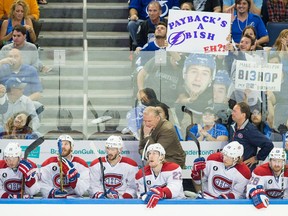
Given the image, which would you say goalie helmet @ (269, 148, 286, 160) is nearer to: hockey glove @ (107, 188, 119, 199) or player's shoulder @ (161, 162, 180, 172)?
player's shoulder @ (161, 162, 180, 172)

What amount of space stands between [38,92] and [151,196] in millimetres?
2090

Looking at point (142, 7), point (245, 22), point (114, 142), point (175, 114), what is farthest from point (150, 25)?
point (114, 142)

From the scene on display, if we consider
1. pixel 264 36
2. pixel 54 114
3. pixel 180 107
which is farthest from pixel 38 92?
pixel 264 36

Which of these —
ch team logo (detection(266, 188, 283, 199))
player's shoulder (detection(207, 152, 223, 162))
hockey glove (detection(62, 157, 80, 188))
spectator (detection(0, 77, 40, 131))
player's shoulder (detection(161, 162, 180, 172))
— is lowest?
ch team logo (detection(266, 188, 283, 199))

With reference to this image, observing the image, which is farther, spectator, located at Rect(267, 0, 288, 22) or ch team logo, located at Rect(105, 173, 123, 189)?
spectator, located at Rect(267, 0, 288, 22)

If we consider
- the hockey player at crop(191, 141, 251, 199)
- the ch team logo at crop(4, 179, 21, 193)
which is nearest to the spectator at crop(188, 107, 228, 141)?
the hockey player at crop(191, 141, 251, 199)

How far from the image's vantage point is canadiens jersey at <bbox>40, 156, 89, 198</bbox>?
13.9m

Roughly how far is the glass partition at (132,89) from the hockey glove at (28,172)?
84 centimetres

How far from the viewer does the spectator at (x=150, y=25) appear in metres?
16.0

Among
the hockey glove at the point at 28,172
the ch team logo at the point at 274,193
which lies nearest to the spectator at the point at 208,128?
the ch team logo at the point at 274,193

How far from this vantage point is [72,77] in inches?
574

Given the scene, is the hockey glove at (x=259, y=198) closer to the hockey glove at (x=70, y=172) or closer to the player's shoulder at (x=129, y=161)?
the player's shoulder at (x=129, y=161)

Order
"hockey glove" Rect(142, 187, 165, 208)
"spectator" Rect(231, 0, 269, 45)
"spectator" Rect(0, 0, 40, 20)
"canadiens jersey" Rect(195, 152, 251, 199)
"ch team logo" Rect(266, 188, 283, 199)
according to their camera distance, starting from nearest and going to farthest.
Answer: "hockey glove" Rect(142, 187, 165, 208) → "ch team logo" Rect(266, 188, 283, 199) → "canadiens jersey" Rect(195, 152, 251, 199) → "spectator" Rect(231, 0, 269, 45) → "spectator" Rect(0, 0, 40, 20)

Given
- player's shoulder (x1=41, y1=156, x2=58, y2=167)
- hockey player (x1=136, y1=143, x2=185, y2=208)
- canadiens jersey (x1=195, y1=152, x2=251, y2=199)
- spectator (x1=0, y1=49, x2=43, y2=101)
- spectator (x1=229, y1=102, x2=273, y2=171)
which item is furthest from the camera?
spectator (x1=0, y1=49, x2=43, y2=101)
